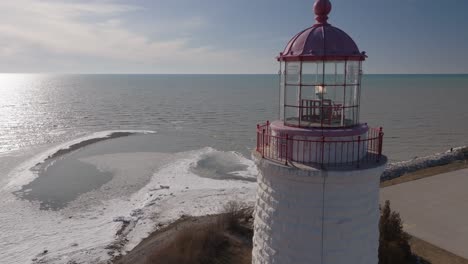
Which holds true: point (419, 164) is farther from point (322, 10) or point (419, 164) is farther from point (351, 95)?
point (322, 10)

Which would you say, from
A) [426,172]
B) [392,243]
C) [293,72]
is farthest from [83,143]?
[293,72]

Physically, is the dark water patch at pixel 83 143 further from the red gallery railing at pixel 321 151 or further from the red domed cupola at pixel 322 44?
the red domed cupola at pixel 322 44

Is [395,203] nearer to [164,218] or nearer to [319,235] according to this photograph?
[164,218]

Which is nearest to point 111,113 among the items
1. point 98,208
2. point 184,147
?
point 184,147

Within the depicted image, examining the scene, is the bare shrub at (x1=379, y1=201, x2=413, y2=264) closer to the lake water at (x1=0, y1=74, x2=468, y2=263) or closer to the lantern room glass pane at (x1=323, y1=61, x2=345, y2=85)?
the lake water at (x1=0, y1=74, x2=468, y2=263)

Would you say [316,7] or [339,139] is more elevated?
[316,7]

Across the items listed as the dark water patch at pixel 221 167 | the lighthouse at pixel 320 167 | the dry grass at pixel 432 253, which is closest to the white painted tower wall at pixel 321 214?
the lighthouse at pixel 320 167

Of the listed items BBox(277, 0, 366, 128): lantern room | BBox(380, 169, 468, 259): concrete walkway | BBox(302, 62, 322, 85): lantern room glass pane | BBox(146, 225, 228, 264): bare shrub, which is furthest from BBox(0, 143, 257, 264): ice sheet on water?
BBox(302, 62, 322, 85): lantern room glass pane
